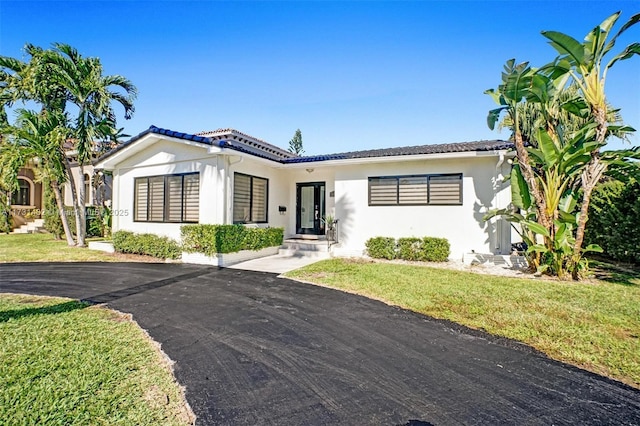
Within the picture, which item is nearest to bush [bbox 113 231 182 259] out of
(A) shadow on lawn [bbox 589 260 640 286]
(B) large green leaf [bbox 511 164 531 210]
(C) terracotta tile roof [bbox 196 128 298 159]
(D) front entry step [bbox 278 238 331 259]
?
(D) front entry step [bbox 278 238 331 259]

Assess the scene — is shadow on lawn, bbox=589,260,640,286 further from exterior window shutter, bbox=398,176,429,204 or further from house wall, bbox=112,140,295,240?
house wall, bbox=112,140,295,240

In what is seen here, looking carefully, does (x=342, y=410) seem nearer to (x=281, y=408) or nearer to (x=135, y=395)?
(x=281, y=408)

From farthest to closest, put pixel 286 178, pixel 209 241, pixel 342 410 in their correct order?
pixel 286 178 < pixel 209 241 < pixel 342 410

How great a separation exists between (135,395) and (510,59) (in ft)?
32.7

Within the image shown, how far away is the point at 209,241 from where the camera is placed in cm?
1052

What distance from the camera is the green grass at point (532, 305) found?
4016mm

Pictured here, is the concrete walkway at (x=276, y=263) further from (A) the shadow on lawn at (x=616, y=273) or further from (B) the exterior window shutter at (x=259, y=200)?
(A) the shadow on lawn at (x=616, y=273)

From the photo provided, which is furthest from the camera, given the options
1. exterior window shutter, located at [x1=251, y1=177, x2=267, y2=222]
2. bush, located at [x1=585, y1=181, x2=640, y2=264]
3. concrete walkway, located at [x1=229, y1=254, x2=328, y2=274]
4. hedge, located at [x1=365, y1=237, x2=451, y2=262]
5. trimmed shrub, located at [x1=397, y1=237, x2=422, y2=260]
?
exterior window shutter, located at [x1=251, y1=177, x2=267, y2=222]

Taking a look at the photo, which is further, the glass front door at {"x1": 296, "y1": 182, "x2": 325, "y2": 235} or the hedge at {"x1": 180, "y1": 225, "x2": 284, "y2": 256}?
the glass front door at {"x1": 296, "y1": 182, "x2": 325, "y2": 235}

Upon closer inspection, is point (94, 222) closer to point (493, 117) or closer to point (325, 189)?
point (325, 189)

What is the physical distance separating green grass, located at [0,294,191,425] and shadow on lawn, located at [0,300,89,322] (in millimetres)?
55

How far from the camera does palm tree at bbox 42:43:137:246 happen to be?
40.0 feet

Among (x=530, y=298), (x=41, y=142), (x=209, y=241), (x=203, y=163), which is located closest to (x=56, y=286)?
(x=209, y=241)

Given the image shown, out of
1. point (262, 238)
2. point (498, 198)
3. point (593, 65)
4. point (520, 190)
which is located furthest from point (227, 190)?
point (593, 65)
